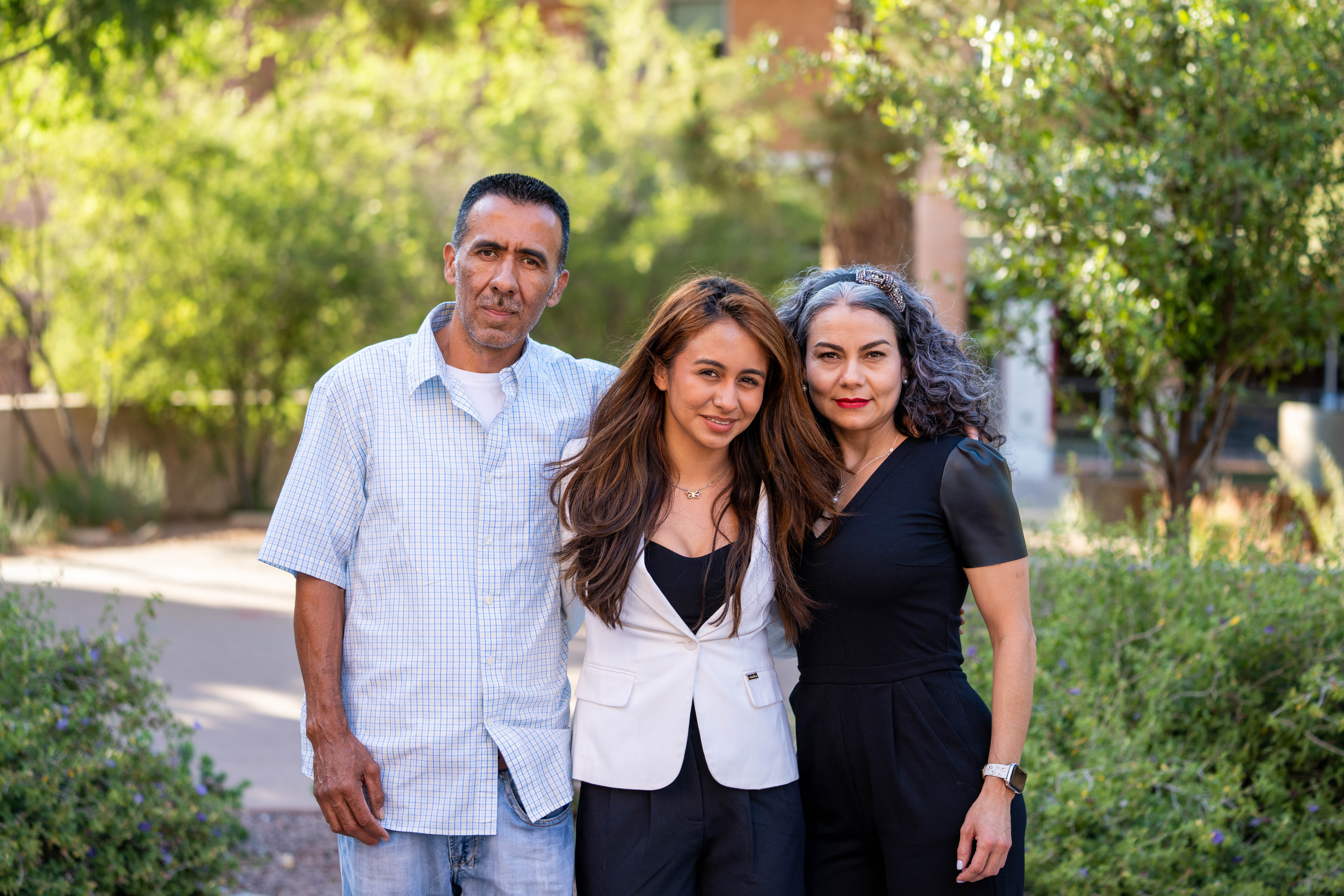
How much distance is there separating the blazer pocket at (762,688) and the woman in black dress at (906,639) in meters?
0.09

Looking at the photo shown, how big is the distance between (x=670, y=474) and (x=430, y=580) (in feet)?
1.96

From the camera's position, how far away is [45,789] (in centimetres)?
304

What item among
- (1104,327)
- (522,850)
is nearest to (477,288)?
(522,850)

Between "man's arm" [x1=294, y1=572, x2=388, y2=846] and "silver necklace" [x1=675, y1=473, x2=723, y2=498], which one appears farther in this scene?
"silver necklace" [x1=675, y1=473, x2=723, y2=498]

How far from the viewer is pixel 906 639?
8.25 ft

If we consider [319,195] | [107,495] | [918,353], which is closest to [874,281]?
[918,353]

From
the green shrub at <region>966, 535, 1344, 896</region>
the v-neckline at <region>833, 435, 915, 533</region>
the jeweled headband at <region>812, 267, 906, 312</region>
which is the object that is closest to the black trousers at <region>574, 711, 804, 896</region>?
the v-neckline at <region>833, 435, 915, 533</region>

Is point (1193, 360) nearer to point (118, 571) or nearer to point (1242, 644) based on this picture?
point (1242, 644)

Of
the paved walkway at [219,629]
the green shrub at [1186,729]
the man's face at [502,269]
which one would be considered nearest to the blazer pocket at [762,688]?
the man's face at [502,269]

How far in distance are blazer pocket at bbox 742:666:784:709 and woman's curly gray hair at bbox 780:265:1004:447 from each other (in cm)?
61

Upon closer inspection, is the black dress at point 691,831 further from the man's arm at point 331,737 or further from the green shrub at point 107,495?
the green shrub at point 107,495

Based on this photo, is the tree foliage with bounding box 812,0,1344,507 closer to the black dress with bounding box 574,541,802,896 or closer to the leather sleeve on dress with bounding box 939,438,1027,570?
the leather sleeve on dress with bounding box 939,438,1027,570

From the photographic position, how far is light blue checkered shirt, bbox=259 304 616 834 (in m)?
2.42

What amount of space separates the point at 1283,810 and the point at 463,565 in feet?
8.88
